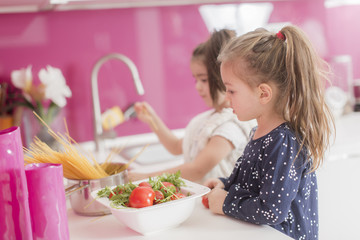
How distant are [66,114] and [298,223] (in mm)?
1411

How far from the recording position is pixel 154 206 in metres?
1.03

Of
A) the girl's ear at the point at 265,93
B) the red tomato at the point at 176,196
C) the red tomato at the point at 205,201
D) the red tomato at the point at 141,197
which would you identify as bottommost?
the red tomato at the point at 205,201

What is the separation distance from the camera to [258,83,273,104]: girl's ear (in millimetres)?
1162

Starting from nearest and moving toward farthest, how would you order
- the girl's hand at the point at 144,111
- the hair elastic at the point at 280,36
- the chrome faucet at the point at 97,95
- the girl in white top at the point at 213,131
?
the hair elastic at the point at 280,36 < the girl in white top at the point at 213,131 < the girl's hand at the point at 144,111 < the chrome faucet at the point at 97,95

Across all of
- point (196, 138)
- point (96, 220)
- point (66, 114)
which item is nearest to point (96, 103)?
point (66, 114)

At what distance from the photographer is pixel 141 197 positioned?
1.04m

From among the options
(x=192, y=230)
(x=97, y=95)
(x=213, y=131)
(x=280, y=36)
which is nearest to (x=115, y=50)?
(x=97, y=95)

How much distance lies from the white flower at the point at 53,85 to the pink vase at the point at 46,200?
1.15m

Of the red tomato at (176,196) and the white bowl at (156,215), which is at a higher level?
the red tomato at (176,196)

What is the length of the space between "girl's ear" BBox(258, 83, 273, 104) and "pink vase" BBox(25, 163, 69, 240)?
54 centimetres

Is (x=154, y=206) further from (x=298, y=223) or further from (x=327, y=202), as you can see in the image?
(x=327, y=202)

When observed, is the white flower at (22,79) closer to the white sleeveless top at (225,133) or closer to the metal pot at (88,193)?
the white sleeveless top at (225,133)

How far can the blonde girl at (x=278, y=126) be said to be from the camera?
1.09 meters

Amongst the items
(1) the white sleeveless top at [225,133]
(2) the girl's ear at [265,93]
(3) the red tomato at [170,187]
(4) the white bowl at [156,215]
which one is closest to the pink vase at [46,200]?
(4) the white bowl at [156,215]
